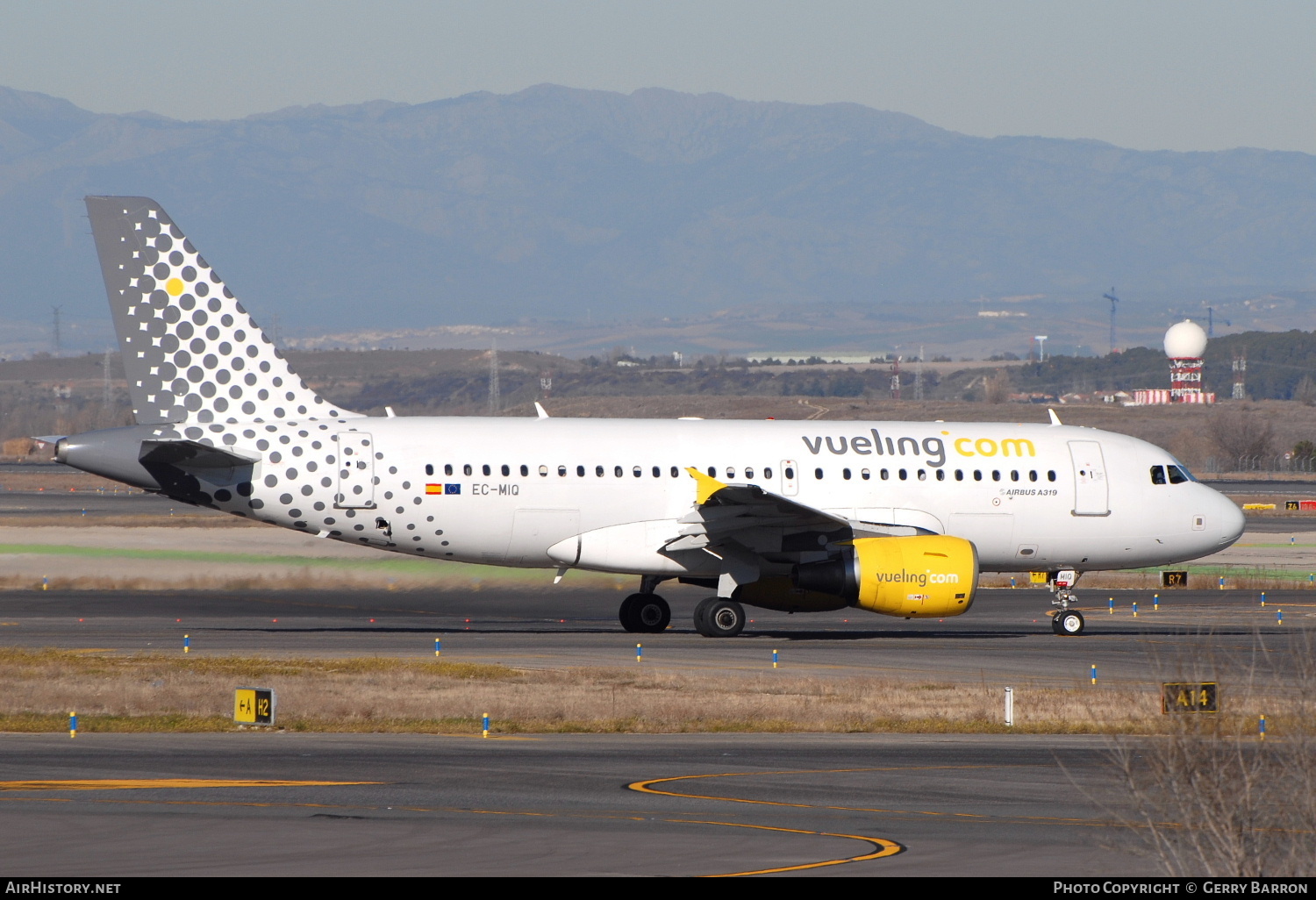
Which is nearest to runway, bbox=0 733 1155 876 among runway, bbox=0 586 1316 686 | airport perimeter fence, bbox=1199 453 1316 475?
runway, bbox=0 586 1316 686

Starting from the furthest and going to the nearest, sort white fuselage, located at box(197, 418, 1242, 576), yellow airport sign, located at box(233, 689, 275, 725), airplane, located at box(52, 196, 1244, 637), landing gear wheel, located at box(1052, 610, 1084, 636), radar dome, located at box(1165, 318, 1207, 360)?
radar dome, located at box(1165, 318, 1207, 360)
landing gear wheel, located at box(1052, 610, 1084, 636)
white fuselage, located at box(197, 418, 1242, 576)
airplane, located at box(52, 196, 1244, 637)
yellow airport sign, located at box(233, 689, 275, 725)

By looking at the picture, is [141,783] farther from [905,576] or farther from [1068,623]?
[1068,623]

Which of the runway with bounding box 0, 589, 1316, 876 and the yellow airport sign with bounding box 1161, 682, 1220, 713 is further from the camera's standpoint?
the runway with bounding box 0, 589, 1316, 876

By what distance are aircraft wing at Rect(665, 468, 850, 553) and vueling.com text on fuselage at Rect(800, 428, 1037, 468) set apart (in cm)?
177

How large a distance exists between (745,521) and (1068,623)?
6854 millimetres

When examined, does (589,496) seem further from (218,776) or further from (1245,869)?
(1245,869)

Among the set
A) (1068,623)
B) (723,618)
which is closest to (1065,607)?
(1068,623)

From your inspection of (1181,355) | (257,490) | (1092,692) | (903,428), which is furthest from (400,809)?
(1181,355)

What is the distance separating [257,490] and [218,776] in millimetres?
13999

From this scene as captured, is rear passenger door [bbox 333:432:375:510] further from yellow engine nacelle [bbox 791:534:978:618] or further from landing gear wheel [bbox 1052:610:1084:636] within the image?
landing gear wheel [bbox 1052:610:1084:636]

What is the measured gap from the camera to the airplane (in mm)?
30562

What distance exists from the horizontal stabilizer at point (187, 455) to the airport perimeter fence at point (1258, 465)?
3261 inches

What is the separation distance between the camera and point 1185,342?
160m

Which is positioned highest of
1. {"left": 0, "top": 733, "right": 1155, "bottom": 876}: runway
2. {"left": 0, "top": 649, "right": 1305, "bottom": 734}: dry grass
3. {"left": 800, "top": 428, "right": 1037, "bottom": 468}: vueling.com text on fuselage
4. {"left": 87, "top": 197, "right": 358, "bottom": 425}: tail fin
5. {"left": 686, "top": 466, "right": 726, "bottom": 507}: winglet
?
{"left": 87, "top": 197, "right": 358, "bottom": 425}: tail fin
